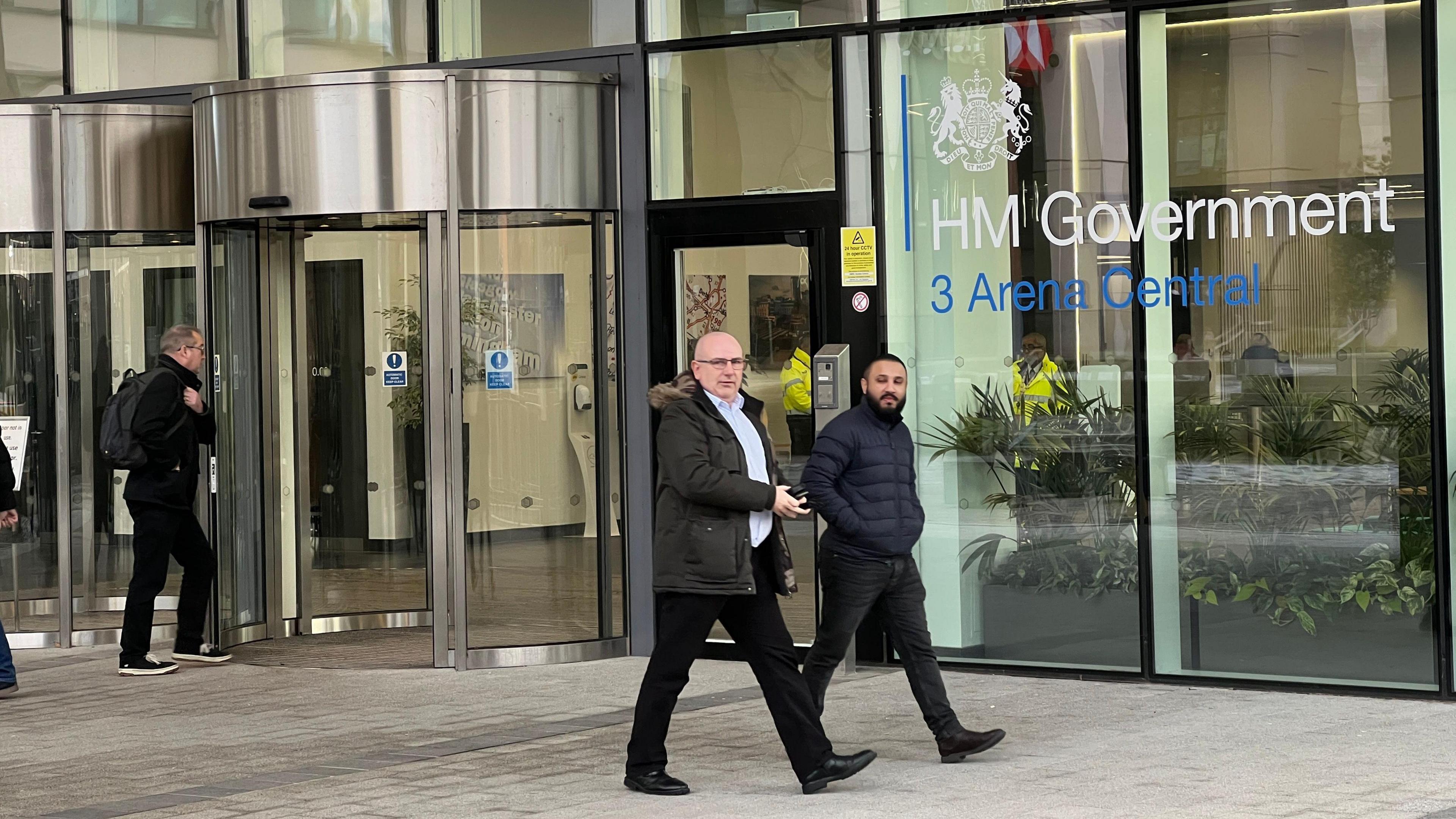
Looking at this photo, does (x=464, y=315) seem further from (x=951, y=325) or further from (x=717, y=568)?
(x=717, y=568)

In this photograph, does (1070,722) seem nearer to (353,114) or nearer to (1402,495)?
(1402,495)

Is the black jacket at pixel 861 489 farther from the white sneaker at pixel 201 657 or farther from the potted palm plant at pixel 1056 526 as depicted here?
the white sneaker at pixel 201 657

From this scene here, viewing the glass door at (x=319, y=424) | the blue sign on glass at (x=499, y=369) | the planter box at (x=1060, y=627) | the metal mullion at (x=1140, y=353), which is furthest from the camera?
the glass door at (x=319, y=424)

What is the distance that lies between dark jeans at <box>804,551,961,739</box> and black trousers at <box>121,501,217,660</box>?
14.5 feet

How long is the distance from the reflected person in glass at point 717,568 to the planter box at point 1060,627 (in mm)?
2849

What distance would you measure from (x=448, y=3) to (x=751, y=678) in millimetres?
4544

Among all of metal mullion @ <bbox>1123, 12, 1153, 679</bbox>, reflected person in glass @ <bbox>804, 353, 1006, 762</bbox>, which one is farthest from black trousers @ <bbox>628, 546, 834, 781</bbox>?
metal mullion @ <bbox>1123, 12, 1153, 679</bbox>

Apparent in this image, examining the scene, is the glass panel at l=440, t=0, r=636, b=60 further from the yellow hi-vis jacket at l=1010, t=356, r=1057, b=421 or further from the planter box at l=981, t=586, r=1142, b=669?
the planter box at l=981, t=586, r=1142, b=669

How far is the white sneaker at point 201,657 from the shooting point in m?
10.6

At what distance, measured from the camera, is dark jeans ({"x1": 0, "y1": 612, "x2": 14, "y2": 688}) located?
30.8ft

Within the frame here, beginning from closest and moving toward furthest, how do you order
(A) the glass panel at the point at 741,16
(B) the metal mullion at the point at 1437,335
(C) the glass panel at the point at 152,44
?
(B) the metal mullion at the point at 1437,335 < (A) the glass panel at the point at 741,16 < (C) the glass panel at the point at 152,44

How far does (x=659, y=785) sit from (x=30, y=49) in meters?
8.45

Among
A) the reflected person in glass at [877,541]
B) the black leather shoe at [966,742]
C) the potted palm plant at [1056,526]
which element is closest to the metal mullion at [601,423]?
the potted palm plant at [1056,526]

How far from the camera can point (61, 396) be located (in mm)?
11734
